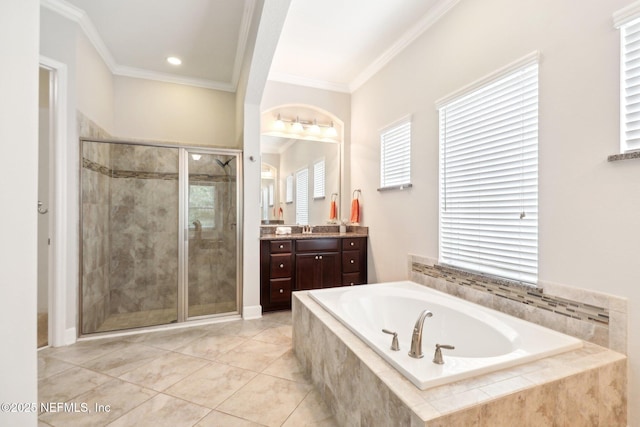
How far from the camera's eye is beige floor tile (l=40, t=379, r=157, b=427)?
1504mm

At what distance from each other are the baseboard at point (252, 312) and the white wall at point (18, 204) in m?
2.37

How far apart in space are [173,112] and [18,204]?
11.0 feet

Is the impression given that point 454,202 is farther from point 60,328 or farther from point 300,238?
point 60,328

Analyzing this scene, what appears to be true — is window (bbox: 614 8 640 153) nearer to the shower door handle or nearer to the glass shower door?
the glass shower door

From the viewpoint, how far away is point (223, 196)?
10.4ft

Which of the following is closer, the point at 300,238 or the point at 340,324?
the point at 340,324

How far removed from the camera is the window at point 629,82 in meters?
1.31

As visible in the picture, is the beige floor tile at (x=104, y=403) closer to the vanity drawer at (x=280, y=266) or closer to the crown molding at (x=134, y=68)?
the vanity drawer at (x=280, y=266)

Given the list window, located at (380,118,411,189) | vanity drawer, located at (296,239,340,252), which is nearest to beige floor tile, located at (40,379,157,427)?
vanity drawer, located at (296,239,340,252)

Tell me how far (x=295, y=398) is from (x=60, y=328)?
2.06m

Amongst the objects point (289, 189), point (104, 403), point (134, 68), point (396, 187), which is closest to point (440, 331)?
point (396, 187)

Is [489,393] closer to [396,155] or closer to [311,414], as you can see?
[311,414]

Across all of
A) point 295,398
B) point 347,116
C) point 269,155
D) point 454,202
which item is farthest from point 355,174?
point 295,398

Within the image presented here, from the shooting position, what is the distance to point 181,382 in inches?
72.4
